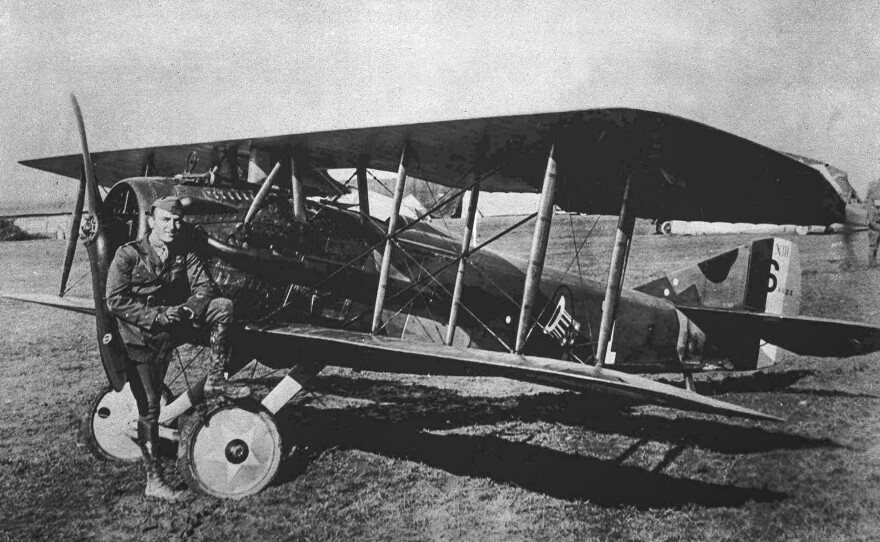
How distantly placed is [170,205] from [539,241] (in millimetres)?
2625

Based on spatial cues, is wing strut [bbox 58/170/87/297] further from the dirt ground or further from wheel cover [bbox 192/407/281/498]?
wheel cover [bbox 192/407/281/498]

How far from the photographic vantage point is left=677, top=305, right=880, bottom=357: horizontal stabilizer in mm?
5969

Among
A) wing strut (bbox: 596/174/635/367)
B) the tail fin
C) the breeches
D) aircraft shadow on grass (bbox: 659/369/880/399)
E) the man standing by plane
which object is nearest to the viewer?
the breeches

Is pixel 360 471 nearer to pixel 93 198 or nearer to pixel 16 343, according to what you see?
pixel 93 198

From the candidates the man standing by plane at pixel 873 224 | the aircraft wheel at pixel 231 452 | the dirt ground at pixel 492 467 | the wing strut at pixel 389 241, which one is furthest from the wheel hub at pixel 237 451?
the man standing by plane at pixel 873 224

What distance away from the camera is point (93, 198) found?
4.23 m

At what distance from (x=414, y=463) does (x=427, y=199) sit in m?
24.9

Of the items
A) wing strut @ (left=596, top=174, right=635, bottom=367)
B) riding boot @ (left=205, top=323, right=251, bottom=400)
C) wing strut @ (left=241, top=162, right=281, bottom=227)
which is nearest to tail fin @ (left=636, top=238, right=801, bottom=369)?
wing strut @ (left=596, top=174, right=635, bottom=367)

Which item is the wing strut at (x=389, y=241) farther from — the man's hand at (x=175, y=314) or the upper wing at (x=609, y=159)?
the man's hand at (x=175, y=314)

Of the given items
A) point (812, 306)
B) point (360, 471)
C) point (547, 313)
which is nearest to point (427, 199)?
point (812, 306)

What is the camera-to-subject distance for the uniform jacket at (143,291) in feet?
13.2

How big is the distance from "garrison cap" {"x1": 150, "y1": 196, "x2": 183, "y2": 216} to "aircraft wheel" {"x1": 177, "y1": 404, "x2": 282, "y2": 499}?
4.61ft

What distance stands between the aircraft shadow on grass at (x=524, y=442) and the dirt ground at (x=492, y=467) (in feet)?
0.08

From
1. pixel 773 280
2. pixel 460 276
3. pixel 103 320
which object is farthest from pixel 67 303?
pixel 773 280
